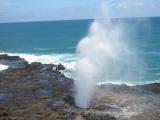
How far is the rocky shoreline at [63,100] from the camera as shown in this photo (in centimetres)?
3078

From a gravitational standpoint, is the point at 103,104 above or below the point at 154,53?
below

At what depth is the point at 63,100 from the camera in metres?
35.2

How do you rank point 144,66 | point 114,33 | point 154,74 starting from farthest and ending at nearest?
point 144,66, point 154,74, point 114,33

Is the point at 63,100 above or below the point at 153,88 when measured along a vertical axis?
below

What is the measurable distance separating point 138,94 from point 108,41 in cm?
673

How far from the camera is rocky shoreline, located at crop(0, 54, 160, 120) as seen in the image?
30.8 metres

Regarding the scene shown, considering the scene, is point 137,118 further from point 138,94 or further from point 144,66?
point 144,66

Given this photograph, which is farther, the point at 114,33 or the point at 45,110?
the point at 114,33

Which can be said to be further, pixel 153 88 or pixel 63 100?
pixel 153 88

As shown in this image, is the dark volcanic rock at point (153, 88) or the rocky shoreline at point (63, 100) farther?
the dark volcanic rock at point (153, 88)

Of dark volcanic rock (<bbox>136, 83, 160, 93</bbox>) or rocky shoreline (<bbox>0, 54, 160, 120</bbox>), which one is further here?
dark volcanic rock (<bbox>136, 83, 160, 93</bbox>)

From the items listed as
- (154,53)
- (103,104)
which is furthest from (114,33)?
(154,53)

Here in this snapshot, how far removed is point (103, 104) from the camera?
3388cm

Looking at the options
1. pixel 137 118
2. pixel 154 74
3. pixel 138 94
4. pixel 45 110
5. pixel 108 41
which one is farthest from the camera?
pixel 154 74
